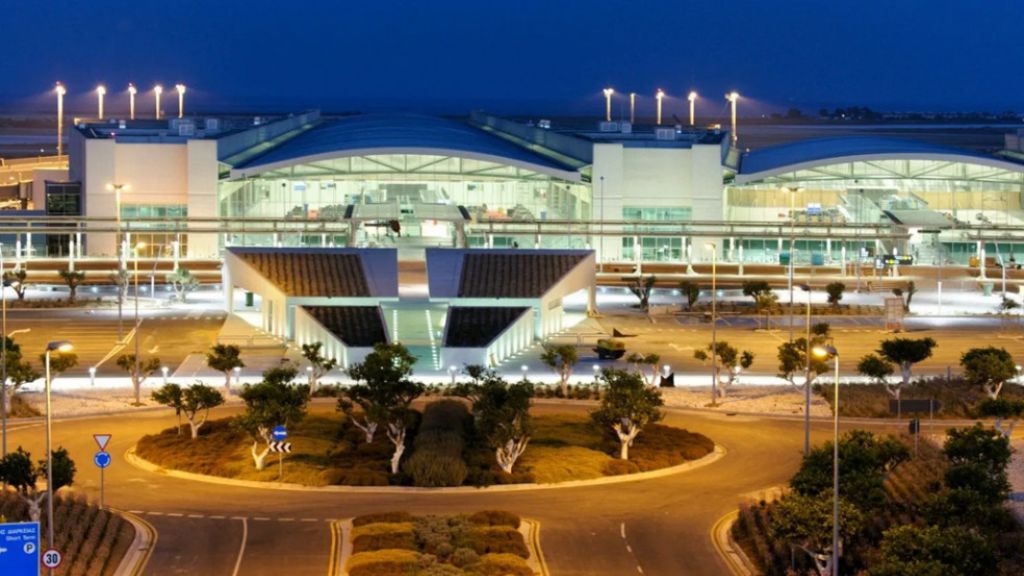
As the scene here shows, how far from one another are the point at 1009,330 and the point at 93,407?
35833mm

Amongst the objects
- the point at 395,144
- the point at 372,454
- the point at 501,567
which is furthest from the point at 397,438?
the point at 395,144

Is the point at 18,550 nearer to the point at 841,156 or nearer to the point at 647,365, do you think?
the point at 647,365

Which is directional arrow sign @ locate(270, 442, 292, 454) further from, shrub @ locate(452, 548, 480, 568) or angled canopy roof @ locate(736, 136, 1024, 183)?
angled canopy roof @ locate(736, 136, 1024, 183)

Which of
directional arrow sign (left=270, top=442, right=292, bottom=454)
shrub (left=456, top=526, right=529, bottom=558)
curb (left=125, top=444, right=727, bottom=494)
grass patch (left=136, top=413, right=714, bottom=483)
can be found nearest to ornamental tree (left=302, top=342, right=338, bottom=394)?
grass patch (left=136, top=413, right=714, bottom=483)

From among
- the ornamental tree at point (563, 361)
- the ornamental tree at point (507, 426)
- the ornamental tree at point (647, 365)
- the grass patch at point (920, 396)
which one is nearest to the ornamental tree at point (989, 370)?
the grass patch at point (920, 396)

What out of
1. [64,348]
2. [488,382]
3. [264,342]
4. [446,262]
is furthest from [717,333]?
[64,348]

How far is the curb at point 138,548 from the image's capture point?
31.2m

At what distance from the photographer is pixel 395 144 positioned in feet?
312

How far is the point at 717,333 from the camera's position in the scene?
6644 cm

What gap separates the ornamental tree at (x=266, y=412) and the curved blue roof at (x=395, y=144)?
5253 centimetres

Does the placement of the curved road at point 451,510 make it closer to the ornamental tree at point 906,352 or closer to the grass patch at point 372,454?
the grass patch at point 372,454

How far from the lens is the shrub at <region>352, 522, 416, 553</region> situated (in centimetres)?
3238

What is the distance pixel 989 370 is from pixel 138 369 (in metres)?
23.8

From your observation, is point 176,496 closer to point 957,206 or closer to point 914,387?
point 914,387
